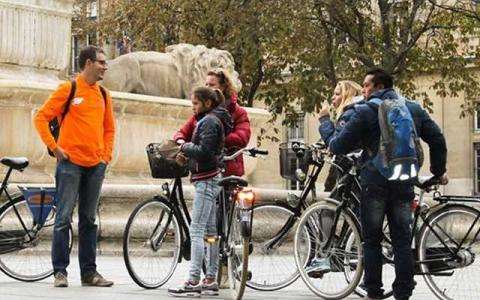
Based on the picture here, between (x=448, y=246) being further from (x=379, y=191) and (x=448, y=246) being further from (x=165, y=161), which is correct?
(x=165, y=161)

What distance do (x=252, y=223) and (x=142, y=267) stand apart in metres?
1.53

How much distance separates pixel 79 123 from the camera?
9664mm

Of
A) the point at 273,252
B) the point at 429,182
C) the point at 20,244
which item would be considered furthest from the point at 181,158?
the point at 429,182

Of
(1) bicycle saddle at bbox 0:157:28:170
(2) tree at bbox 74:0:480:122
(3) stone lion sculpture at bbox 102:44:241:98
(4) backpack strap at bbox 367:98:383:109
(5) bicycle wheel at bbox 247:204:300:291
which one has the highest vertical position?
(2) tree at bbox 74:0:480:122

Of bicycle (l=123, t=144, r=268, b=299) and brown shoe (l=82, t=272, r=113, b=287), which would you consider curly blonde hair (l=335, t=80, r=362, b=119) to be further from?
brown shoe (l=82, t=272, r=113, b=287)

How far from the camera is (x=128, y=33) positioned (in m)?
37.4

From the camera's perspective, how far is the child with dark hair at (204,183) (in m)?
8.98

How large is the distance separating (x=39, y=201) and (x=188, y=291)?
1875 mm

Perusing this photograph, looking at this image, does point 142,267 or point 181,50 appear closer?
point 142,267

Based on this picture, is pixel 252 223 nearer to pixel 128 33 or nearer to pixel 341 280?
pixel 341 280

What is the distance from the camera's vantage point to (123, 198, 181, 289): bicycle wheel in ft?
30.9

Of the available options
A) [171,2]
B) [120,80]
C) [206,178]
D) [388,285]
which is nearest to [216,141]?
[206,178]

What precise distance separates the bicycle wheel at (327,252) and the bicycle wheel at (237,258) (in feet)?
1.60

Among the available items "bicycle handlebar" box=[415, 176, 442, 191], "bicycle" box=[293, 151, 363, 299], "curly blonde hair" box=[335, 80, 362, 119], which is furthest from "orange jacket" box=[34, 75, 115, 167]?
"bicycle handlebar" box=[415, 176, 442, 191]
